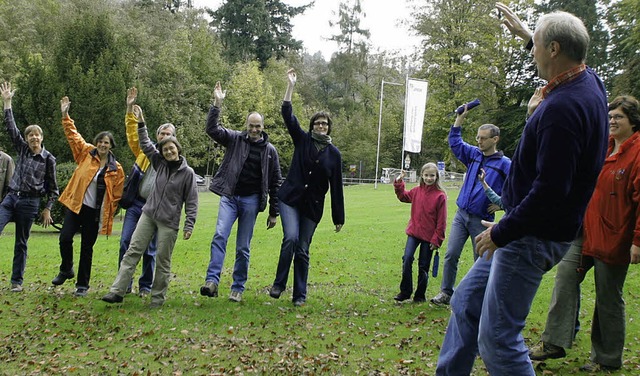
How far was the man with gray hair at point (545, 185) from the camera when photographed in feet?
10.6

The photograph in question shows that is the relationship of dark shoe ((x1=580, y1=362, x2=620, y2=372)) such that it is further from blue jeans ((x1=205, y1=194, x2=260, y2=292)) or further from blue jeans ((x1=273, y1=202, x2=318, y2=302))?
blue jeans ((x1=205, y1=194, x2=260, y2=292))

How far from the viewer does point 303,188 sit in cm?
758

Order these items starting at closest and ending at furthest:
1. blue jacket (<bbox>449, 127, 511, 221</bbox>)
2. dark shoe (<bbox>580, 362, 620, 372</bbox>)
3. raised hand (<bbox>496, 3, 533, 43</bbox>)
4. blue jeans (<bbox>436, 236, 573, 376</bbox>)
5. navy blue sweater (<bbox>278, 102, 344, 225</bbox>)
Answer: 1. blue jeans (<bbox>436, 236, 573, 376</bbox>)
2. raised hand (<bbox>496, 3, 533, 43</bbox>)
3. dark shoe (<bbox>580, 362, 620, 372</bbox>)
4. blue jacket (<bbox>449, 127, 511, 221</bbox>)
5. navy blue sweater (<bbox>278, 102, 344, 225</bbox>)

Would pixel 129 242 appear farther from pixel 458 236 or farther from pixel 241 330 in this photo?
pixel 458 236

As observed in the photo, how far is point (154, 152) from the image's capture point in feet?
24.8

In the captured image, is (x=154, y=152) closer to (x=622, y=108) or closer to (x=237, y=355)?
(x=237, y=355)

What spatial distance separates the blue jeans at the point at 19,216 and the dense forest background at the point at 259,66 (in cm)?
1586

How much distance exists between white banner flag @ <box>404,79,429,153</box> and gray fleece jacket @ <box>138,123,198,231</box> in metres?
23.8

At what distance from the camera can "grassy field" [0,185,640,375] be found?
5.40 meters

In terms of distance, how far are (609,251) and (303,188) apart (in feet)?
12.4

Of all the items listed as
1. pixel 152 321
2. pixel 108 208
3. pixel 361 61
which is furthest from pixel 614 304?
pixel 361 61

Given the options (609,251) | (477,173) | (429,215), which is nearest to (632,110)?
(609,251)

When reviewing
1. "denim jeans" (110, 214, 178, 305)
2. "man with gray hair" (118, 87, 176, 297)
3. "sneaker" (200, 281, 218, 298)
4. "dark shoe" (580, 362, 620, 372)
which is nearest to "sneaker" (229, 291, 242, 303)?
"sneaker" (200, 281, 218, 298)

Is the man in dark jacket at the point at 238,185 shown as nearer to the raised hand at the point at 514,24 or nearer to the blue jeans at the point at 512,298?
the raised hand at the point at 514,24
